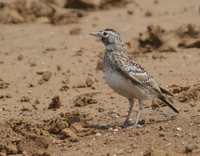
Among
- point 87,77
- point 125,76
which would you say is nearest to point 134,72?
point 125,76

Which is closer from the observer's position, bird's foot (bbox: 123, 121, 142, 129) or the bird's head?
bird's foot (bbox: 123, 121, 142, 129)

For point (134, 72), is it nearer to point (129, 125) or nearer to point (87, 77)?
point (129, 125)

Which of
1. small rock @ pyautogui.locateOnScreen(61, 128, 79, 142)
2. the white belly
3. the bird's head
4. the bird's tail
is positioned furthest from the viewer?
the bird's head

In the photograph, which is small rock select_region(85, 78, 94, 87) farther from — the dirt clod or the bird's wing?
the bird's wing

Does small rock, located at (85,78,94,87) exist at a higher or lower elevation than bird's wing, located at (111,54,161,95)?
lower

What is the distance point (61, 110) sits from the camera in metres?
11.0

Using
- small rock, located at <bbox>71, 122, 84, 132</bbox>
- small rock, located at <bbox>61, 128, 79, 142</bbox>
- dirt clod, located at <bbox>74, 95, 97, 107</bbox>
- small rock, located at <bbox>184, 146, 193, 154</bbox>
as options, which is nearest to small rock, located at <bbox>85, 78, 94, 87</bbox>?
dirt clod, located at <bbox>74, 95, 97, 107</bbox>

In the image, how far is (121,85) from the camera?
957 cm

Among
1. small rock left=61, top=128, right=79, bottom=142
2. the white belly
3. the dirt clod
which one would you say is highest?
the white belly

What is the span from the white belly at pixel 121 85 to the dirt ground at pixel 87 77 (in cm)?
44

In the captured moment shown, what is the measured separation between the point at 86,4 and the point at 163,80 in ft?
22.1

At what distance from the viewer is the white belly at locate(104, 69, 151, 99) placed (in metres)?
9.56

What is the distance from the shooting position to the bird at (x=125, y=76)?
9.61 m

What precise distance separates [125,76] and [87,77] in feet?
11.8
